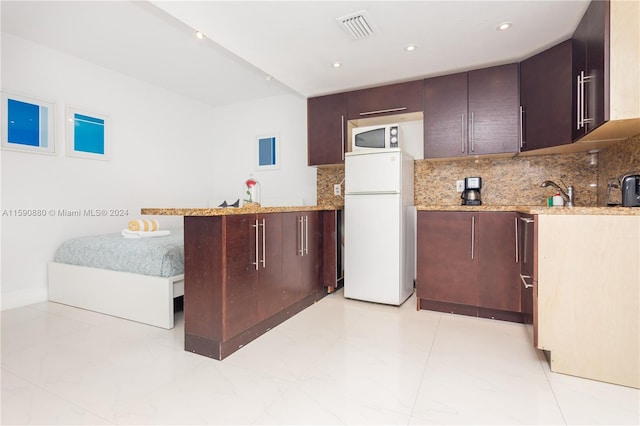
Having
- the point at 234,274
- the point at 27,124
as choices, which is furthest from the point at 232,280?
the point at 27,124

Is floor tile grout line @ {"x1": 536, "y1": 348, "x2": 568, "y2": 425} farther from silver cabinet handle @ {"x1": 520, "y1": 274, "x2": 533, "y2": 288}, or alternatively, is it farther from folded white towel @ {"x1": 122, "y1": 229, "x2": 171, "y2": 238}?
folded white towel @ {"x1": 122, "y1": 229, "x2": 171, "y2": 238}

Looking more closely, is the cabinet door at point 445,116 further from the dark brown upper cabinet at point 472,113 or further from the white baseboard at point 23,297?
the white baseboard at point 23,297

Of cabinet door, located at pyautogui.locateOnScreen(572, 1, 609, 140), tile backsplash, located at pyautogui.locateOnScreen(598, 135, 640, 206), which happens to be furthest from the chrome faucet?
cabinet door, located at pyautogui.locateOnScreen(572, 1, 609, 140)

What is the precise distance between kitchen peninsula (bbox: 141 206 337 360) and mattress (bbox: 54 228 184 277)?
1.94ft

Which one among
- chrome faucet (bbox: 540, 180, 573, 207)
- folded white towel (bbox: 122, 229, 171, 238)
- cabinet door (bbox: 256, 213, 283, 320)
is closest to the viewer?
cabinet door (bbox: 256, 213, 283, 320)

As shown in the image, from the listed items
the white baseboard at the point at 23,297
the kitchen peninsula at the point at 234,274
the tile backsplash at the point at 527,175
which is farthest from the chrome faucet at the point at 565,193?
the white baseboard at the point at 23,297

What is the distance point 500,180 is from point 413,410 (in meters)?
2.48

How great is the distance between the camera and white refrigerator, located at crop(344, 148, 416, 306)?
2859 mm

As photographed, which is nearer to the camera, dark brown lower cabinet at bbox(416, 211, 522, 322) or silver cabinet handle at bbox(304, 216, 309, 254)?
dark brown lower cabinet at bbox(416, 211, 522, 322)

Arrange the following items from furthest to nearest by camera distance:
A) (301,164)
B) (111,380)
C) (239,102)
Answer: (239,102), (301,164), (111,380)

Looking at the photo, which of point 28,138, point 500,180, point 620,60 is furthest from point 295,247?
point 28,138

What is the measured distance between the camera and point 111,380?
1.66 metres

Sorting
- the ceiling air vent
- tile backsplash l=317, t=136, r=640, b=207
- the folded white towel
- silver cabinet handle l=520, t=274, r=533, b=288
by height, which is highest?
the ceiling air vent

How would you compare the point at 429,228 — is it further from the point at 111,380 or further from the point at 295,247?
the point at 111,380
